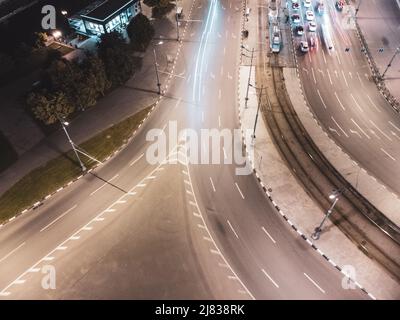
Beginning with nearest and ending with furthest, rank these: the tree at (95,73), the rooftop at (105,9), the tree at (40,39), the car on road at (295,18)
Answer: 1. the tree at (95,73)
2. the rooftop at (105,9)
3. the tree at (40,39)
4. the car on road at (295,18)

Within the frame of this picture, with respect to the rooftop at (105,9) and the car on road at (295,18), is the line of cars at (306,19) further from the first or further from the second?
the rooftop at (105,9)

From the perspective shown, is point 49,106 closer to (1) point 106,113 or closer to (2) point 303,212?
(1) point 106,113

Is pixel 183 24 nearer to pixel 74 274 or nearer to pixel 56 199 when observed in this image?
pixel 56 199

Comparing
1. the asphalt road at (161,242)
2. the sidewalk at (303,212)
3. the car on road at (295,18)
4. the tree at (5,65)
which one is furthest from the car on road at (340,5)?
the tree at (5,65)

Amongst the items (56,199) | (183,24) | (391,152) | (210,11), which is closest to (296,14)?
(210,11)

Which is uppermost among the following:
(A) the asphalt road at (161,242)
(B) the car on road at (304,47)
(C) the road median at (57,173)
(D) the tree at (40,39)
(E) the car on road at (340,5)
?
(E) the car on road at (340,5)

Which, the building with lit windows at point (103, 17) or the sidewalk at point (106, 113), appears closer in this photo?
the sidewalk at point (106, 113)

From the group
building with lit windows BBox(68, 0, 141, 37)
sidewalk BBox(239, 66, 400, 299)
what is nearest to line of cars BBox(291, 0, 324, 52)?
sidewalk BBox(239, 66, 400, 299)

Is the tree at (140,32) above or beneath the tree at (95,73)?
above
